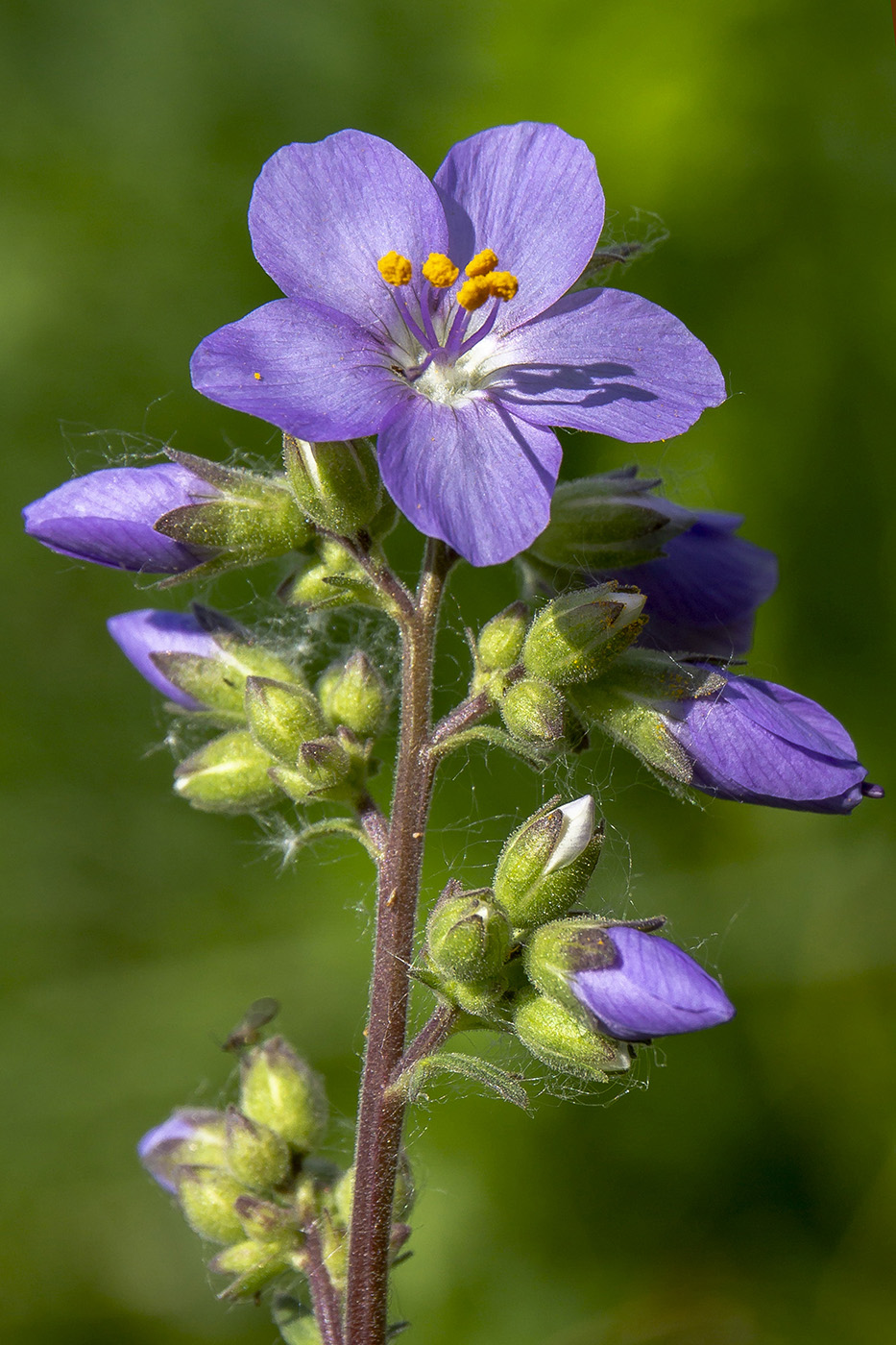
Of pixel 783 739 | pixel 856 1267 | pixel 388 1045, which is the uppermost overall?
pixel 783 739

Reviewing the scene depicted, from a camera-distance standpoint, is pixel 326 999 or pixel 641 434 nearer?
pixel 641 434

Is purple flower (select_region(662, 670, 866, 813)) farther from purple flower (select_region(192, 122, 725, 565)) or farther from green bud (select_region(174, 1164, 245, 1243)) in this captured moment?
green bud (select_region(174, 1164, 245, 1243))

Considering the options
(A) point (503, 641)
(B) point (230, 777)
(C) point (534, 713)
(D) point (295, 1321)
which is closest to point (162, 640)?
(B) point (230, 777)

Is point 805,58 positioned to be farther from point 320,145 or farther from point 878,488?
point 320,145

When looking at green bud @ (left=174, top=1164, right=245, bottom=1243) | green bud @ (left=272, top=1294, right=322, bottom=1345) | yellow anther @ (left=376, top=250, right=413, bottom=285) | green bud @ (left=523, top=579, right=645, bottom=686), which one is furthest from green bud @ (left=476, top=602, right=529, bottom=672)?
green bud @ (left=272, top=1294, right=322, bottom=1345)

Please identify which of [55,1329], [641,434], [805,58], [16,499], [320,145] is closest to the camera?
[641,434]

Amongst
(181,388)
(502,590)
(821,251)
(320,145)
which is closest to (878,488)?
(821,251)
